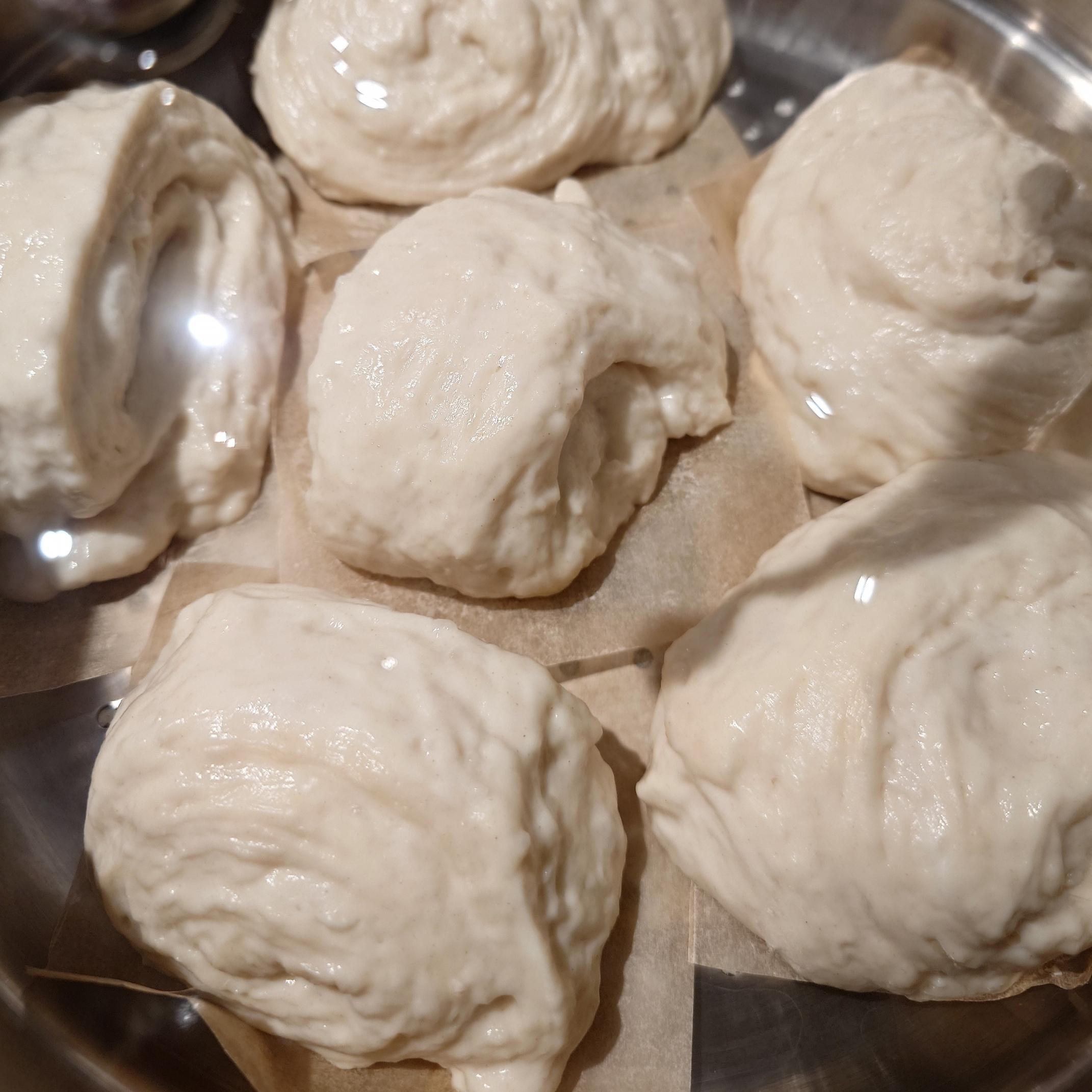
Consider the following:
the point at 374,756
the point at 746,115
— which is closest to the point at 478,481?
the point at 374,756

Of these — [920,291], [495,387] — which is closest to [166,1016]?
[495,387]

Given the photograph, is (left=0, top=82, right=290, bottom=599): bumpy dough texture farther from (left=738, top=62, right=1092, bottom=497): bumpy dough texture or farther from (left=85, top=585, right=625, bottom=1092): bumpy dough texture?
(left=738, top=62, right=1092, bottom=497): bumpy dough texture

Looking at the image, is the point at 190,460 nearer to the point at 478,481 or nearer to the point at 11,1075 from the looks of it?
the point at 478,481

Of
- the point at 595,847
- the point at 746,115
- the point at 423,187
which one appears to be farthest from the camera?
the point at 746,115

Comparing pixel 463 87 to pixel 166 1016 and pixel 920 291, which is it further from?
pixel 166 1016

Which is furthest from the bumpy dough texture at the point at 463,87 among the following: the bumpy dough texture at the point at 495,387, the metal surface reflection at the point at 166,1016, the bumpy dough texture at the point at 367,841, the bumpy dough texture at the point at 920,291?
the bumpy dough texture at the point at 367,841

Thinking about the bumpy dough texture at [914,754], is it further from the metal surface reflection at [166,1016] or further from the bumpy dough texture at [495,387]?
the bumpy dough texture at [495,387]

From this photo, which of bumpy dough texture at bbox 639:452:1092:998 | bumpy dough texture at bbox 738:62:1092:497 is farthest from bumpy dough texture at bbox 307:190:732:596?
bumpy dough texture at bbox 639:452:1092:998
